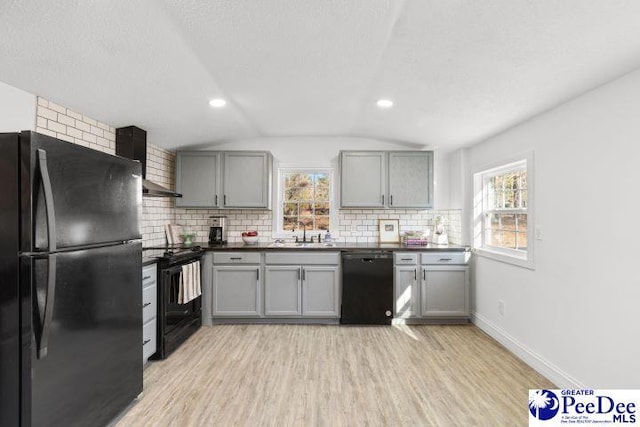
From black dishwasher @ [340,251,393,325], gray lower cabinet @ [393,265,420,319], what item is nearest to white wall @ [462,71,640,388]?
gray lower cabinet @ [393,265,420,319]

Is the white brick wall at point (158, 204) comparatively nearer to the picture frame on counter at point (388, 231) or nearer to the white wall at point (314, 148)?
the white wall at point (314, 148)

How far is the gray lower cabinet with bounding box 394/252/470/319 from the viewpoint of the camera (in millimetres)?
3686

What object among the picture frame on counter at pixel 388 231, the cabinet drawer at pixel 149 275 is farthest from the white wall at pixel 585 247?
the cabinet drawer at pixel 149 275

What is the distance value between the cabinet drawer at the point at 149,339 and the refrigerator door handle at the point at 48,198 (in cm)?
141

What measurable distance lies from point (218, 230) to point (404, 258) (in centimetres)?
238

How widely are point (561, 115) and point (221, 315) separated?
3.78 m

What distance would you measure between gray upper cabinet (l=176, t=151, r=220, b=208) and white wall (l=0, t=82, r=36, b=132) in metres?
1.77

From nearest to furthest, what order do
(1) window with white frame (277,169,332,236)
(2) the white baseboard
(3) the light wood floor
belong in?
(3) the light wood floor
(2) the white baseboard
(1) window with white frame (277,169,332,236)

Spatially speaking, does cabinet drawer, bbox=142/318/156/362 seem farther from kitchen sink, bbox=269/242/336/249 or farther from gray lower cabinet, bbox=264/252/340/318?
kitchen sink, bbox=269/242/336/249

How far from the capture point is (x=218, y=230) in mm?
4117

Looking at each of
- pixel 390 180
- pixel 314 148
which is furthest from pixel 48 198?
pixel 390 180

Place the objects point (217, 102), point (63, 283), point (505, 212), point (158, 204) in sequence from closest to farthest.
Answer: point (63, 283)
point (217, 102)
point (505, 212)
point (158, 204)

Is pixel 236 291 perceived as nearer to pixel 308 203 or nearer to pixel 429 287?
pixel 308 203

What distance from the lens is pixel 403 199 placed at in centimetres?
405
